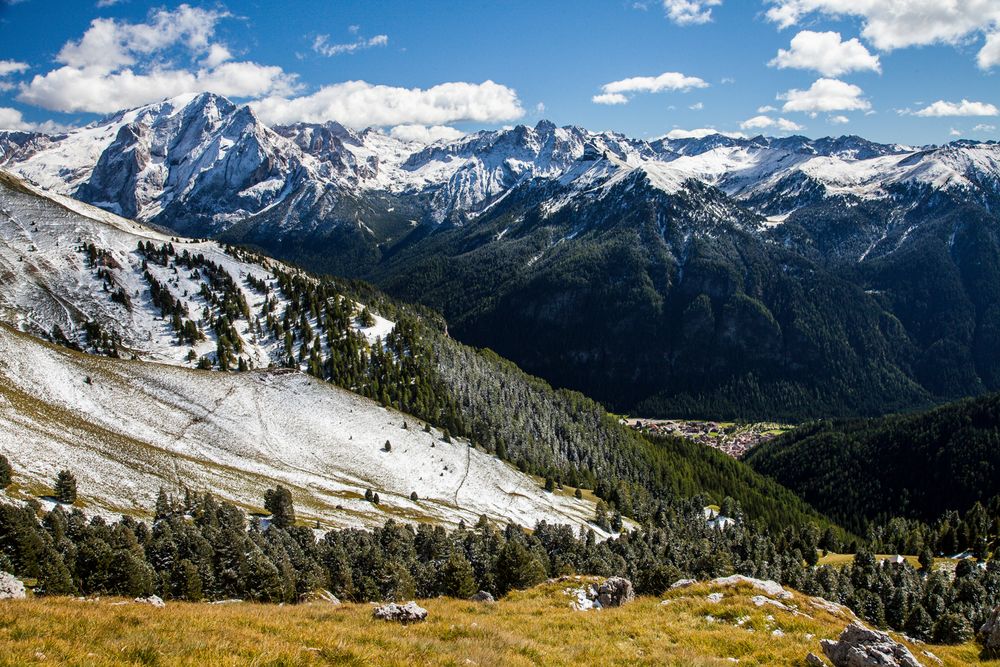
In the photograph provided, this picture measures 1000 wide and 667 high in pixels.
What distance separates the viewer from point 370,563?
220 feet

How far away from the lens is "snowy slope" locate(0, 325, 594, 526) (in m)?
88.3

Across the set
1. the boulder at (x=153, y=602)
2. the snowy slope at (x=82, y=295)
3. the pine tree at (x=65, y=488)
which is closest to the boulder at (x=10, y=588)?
the boulder at (x=153, y=602)

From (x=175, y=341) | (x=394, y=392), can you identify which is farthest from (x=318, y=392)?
(x=175, y=341)

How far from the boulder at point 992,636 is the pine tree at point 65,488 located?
296ft

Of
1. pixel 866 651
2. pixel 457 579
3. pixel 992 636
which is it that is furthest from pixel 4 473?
pixel 992 636

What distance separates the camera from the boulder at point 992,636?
2603 cm

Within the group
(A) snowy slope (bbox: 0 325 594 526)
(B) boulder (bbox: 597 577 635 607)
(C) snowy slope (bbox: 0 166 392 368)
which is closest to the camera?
(B) boulder (bbox: 597 577 635 607)

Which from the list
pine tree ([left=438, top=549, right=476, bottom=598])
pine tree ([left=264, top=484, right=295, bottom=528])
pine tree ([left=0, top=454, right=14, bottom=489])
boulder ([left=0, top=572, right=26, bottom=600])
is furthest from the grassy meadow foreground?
pine tree ([left=0, top=454, right=14, bottom=489])

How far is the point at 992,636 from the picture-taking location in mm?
26984

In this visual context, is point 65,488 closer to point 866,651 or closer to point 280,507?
point 280,507

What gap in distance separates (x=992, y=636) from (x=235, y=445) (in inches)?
4805

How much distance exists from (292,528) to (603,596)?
5819cm

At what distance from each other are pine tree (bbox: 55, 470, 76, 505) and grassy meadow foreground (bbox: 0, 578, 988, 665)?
61724mm

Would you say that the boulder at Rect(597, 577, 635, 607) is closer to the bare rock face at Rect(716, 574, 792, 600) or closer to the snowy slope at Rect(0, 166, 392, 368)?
the bare rock face at Rect(716, 574, 792, 600)
